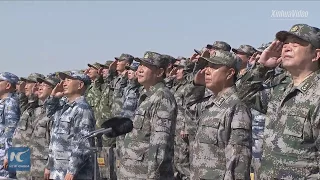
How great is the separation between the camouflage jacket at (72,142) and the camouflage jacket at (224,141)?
2.17 m

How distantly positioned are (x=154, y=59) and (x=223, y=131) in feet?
6.82

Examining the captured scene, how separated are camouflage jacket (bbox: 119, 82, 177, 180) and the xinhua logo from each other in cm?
171

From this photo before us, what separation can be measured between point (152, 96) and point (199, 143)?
1502mm

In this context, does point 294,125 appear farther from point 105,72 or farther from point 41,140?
point 105,72

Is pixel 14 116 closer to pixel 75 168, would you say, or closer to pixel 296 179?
pixel 75 168

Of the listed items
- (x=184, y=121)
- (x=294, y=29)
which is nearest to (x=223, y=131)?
(x=294, y=29)

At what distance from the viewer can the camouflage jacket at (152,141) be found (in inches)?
278

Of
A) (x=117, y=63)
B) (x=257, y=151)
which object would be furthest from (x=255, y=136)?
(x=117, y=63)

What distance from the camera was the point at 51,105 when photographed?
32.7 feet

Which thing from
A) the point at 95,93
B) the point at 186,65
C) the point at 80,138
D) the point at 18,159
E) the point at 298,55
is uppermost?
the point at 186,65

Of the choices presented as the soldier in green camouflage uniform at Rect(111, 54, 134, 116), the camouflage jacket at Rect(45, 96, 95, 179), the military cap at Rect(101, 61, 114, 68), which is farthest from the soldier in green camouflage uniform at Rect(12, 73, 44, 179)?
the military cap at Rect(101, 61, 114, 68)

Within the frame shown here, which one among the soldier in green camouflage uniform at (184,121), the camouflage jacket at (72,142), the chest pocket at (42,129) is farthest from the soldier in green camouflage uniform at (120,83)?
the camouflage jacket at (72,142)

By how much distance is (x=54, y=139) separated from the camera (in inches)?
326

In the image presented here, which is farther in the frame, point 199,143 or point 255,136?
point 255,136
